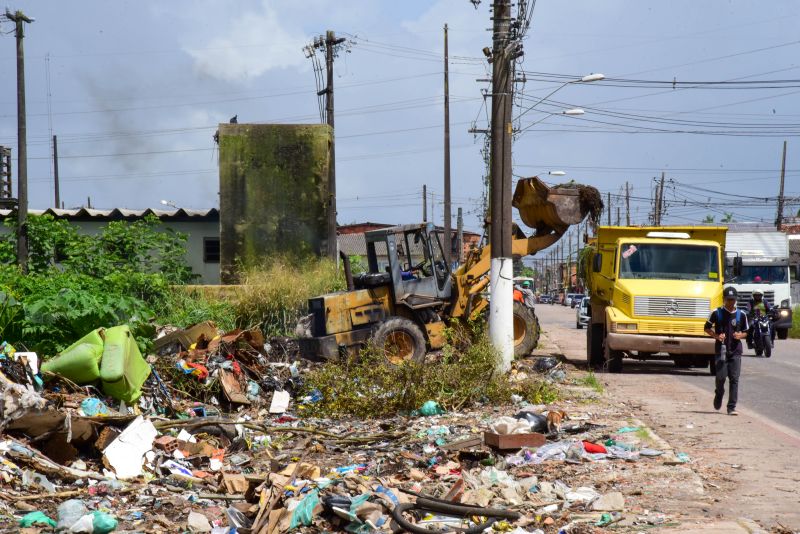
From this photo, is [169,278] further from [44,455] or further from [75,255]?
[44,455]

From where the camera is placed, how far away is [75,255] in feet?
90.2

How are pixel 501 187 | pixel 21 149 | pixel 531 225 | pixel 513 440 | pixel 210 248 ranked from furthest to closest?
pixel 210 248
pixel 21 149
pixel 531 225
pixel 501 187
pixel 513 440

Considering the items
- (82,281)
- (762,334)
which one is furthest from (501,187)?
(762,334)

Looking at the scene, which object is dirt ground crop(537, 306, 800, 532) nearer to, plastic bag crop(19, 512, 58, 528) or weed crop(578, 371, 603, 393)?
weed crop(578, 371, 603, 393)

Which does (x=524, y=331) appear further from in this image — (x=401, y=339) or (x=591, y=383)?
(x=591, y=383)

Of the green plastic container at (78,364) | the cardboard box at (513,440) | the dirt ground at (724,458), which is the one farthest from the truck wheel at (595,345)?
the green plastic container at (78,364)

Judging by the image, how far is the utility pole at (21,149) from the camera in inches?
1108

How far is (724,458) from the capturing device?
9000mm

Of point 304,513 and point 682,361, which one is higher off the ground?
point 304,513

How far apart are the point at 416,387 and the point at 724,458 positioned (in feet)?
14.2

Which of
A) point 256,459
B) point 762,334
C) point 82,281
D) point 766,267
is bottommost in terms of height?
point 762,334

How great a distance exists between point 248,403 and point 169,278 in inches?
592

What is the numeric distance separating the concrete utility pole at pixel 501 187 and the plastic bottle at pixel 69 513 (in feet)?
29.0

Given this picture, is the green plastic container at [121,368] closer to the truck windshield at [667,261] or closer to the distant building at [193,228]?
the truck windshield at [667,261]
